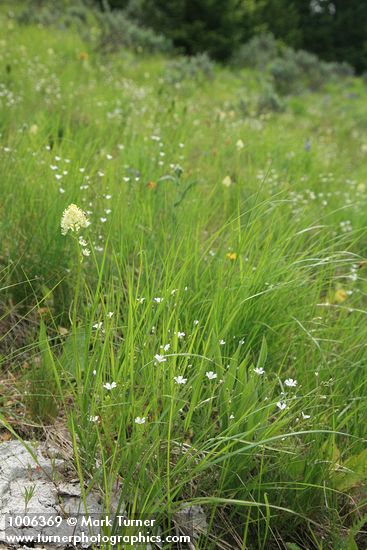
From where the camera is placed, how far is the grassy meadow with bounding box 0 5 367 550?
1589 mm

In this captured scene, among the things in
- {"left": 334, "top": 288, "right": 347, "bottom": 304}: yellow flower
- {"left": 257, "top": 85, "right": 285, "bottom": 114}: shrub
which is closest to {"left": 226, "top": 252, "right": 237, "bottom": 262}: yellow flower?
{"left": 334, "top": 288, "right": 347, "bottom": 304}: yellow flower

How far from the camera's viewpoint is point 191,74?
8742mm

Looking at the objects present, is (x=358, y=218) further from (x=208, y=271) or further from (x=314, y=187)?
(x=208, y=271)

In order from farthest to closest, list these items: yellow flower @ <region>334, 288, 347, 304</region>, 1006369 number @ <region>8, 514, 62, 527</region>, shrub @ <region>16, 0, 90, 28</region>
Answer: shrub @ <region>16, 0, 90, 28</region> → yellow flower @ <region>334, 288, 347, 304</region> → 1006369 number @ <region>8, 514, 62, 527</region>

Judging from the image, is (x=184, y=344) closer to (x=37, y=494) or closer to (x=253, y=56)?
(x=37, y=494)

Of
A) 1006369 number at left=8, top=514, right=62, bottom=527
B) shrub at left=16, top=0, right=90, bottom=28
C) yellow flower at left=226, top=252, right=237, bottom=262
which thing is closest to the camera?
1006369 number at left=8, top=514, right=62, bottom=527

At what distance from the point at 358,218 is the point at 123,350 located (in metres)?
2.30

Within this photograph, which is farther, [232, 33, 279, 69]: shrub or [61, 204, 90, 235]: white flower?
[232, 33, 279, 69]: shrub

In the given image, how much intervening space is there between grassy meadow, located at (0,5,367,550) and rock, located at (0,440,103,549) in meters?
0.07

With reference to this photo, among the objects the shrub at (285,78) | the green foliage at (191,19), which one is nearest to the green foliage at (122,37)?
the green foliage at (191,19)

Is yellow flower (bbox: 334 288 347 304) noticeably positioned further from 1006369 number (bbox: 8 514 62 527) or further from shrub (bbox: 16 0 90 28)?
shrub (bbox: 16 0 90 28)

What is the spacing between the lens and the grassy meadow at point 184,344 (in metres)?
1.59

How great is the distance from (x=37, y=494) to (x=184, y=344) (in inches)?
23.1

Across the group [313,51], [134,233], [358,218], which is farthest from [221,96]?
[313,51]
